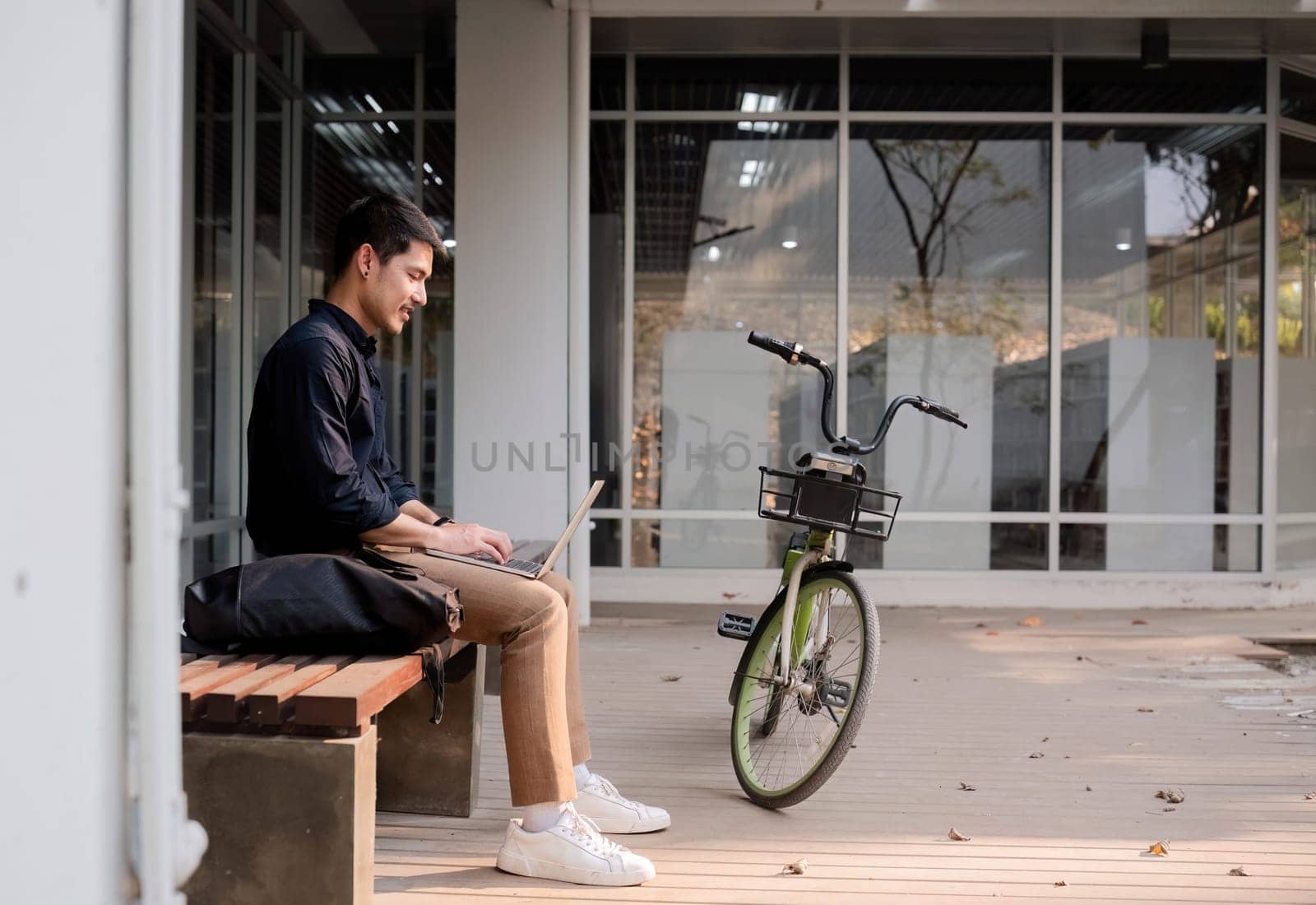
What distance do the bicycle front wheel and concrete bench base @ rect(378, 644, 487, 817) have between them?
760 millimetres

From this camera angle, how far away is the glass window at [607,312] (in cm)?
733

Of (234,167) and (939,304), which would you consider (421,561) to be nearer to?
(234,167)

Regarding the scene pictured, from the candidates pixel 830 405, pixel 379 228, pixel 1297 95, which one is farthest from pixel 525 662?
pixel 1297 95

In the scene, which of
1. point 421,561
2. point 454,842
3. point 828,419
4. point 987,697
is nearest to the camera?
point 421,561

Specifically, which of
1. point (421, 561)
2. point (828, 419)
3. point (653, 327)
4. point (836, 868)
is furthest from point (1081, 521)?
point (421, 561)

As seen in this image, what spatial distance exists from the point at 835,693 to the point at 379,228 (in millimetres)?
1672

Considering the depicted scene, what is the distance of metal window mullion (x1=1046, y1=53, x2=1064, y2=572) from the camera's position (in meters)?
7.33

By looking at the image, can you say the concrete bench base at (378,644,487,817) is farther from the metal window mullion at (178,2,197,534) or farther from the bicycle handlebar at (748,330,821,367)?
the metal window mullion at (178,2,197,534)

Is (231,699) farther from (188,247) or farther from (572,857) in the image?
(188,247)

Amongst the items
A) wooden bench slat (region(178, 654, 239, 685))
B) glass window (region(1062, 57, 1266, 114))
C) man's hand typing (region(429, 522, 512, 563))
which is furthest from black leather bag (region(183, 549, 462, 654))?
glass window (region(1062, 57, 1266, 114))

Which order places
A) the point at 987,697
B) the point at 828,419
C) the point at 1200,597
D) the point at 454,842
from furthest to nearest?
the point at 1200,597, the point at 987,697, the point at 828,419, the point at 454,842

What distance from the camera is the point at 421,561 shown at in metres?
2.44

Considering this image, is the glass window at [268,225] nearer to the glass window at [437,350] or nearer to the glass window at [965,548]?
the glass window at [437,350]

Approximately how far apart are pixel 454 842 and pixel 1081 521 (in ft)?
18.7
